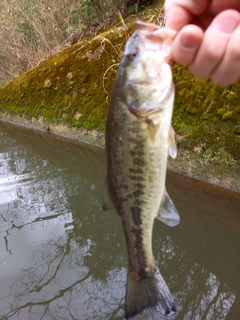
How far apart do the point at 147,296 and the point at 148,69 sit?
1.20 meters

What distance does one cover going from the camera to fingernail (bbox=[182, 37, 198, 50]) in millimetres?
1183

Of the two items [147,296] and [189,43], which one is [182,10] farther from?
[147,296]

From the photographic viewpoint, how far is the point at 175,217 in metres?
1.51

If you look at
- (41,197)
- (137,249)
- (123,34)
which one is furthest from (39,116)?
(137,249)

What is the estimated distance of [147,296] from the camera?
1595 mm

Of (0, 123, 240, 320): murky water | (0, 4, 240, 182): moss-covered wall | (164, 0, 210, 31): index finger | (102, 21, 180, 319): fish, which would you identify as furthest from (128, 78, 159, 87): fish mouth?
(0, 4, 240, 182): moss-covered wall

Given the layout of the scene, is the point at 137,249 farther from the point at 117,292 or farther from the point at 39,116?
the point at 39,116

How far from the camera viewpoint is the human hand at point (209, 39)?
46.5 inches

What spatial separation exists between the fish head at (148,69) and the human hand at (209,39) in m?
0.07

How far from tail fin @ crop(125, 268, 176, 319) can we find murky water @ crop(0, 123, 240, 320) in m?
1.28

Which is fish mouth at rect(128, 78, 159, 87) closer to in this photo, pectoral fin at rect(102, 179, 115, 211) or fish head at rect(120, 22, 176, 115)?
fish head at rect(120, 22, 176, 115)

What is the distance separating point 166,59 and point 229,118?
341cm

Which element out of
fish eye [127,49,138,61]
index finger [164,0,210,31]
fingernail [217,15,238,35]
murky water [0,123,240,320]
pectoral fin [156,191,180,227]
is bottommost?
murky water [0,123,240,320]

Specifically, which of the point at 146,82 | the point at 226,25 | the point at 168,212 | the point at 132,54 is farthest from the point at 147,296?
the point at 226,25
